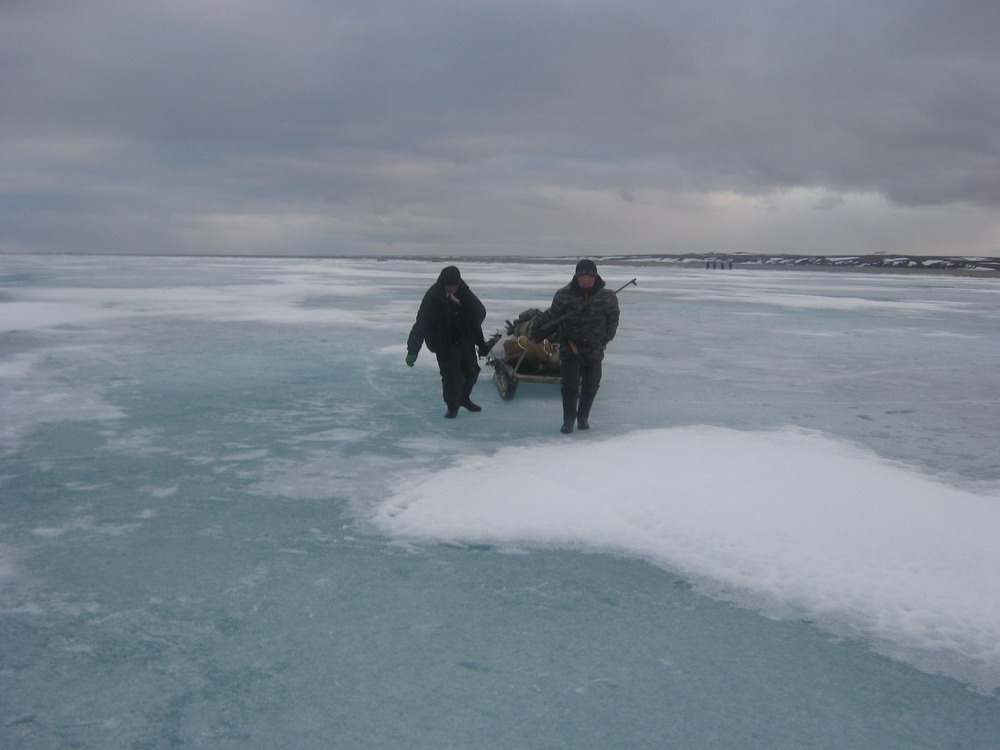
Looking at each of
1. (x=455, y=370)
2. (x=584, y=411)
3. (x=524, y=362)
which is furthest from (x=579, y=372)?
(x=524, y=362)

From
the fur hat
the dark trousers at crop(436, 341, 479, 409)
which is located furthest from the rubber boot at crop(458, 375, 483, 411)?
the fur hat

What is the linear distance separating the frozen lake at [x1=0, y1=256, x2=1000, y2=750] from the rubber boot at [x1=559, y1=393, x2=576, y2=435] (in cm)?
14

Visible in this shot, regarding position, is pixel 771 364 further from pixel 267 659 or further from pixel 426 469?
pixel 267 659

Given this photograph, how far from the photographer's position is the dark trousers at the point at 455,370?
289 inches

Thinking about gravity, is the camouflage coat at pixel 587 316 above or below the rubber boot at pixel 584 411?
above

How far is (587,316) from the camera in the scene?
21.2ft

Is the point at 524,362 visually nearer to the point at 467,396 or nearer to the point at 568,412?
the point at 467,396

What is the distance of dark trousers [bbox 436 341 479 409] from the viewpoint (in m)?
7.34

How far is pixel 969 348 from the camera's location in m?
13.1

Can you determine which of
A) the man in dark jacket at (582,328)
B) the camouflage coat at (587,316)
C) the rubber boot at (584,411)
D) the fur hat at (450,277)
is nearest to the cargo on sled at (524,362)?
the fur hat at (450,277)

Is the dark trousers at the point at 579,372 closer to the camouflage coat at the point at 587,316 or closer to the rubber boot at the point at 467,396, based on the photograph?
the camouflage coat at the point at 587,316

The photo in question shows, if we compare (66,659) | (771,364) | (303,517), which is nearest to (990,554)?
(303,517)

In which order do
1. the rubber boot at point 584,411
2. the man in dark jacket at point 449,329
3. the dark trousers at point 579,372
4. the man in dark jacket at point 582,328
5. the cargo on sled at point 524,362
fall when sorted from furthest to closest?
1. the cargo on sled at point 524,362
2. the man in dark jacket at point 449,329
3. the rubber boot at point 584,411
4. the dark trousers at point 579,372
5. the man in dark jacket at point 582,328

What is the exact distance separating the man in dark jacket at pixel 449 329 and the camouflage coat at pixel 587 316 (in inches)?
40.6
